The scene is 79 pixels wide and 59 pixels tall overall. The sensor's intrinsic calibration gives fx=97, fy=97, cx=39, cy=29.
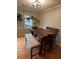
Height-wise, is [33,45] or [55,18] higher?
[55,18]

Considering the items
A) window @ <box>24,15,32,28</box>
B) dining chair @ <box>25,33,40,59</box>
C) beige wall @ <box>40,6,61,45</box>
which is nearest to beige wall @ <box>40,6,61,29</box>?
beige wall @ <box>40,6,61,45</box>

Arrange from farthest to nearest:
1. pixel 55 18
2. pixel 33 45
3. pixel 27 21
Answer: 1. pixel 27 21
2. pixel 55 18
3. pixel 33 45

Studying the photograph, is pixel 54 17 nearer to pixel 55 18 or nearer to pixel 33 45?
pixel 55 18

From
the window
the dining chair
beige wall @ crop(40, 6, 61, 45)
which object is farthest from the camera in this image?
the window

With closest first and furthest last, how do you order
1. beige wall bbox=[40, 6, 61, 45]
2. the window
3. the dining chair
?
1. the dining chair
2. beige wall bbox=[40, 6, 61, 45]
3. the window

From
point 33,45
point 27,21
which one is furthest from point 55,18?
point 27,21

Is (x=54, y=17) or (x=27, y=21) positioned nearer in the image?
(x=54, y=17)

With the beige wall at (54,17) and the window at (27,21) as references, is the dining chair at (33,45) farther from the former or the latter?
the window at (27,21)

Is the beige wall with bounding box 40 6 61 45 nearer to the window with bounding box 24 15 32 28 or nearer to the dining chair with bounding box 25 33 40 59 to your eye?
the dining chair with bounding box 25 33 40 59
